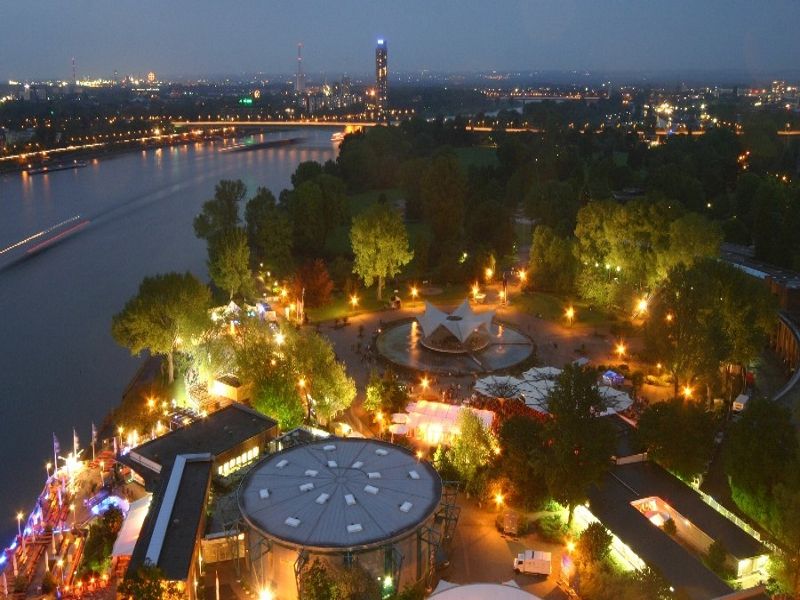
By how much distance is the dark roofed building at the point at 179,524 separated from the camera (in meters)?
8.96

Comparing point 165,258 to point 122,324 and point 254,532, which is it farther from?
point 254,532

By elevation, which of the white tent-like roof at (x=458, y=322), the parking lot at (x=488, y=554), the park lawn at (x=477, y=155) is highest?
the park lawn at (x=477, y=155)

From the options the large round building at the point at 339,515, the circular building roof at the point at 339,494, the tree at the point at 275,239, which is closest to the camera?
the large round building at the point at 339,515

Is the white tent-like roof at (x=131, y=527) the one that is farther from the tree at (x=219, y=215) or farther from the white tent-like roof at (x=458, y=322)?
the tree at (x=219, y=215)

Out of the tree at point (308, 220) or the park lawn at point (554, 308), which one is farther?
the tree at point (308, 220)

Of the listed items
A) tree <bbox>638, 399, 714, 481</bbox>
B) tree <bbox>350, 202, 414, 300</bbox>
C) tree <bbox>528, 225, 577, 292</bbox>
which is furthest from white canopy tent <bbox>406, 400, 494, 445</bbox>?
tree <bbox>528, 225, 577, 292</bbox>

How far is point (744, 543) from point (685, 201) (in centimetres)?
2510

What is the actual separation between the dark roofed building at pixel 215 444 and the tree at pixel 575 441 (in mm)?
4975

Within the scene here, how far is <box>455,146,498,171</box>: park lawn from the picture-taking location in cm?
5000

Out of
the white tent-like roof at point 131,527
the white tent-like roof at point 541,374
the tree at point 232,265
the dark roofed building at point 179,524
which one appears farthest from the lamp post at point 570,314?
the white tent-like roof at point 131,527

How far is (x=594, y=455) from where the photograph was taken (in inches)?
419

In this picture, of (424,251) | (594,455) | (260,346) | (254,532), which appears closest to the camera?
(254,532)

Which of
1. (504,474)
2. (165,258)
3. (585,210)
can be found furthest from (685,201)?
(504,474)

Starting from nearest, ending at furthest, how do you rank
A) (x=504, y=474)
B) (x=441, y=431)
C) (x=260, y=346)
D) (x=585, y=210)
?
(x=504, y=474)
(x=441, y=431)
(x=260, y=346)
(x=585, y=210)
